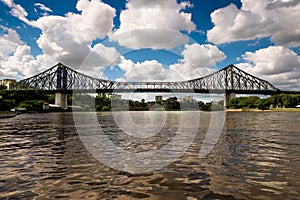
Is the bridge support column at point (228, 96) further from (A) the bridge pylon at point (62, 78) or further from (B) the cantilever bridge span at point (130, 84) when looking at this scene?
(A) the bridge pylon at point (62, 78)

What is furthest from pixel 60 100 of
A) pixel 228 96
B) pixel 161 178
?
pixel 161 178

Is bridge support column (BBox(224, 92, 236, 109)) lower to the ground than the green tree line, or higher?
higher

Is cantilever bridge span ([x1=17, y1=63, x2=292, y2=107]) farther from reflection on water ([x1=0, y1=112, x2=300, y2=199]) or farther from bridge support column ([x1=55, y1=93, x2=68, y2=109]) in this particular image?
reflection on water ([x1=0, y1=112, x2=300, y2=199])

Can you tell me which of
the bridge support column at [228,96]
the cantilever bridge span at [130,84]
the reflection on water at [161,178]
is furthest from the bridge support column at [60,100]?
the reflection on water at [161,178]

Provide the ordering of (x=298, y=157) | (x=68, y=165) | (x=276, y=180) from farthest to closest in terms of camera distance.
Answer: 1. (x=298, y=157)
2. (x=68, y=165)
3. (x=276, y=180)

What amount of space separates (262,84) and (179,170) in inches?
7535

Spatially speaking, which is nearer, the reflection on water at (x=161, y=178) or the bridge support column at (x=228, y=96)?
the reflection on water at (x=161, y=178)

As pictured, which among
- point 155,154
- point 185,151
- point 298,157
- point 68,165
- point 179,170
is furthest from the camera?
point 185,151

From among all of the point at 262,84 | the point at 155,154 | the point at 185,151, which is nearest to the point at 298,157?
the point at 185,151

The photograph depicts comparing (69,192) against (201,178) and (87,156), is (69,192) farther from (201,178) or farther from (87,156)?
(87,156)

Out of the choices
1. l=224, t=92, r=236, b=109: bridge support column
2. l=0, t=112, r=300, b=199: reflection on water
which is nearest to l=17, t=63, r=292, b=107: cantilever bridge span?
l=224, t=92, r=236, b=109: bridge support column

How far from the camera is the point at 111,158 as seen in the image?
1170cm

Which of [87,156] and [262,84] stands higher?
[262,84]

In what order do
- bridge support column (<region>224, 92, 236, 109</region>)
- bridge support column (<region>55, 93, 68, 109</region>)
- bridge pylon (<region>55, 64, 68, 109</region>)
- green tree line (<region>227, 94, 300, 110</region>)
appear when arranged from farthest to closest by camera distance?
bridge support column (<region>224, 92, 236, 109</region>), bridge pylon (<region>55, 64, 68, 109</region>), green tree line (<region>227, 94, 300, 110</region>), bridge support column (<region>55, 93, 68, 109</region>)
